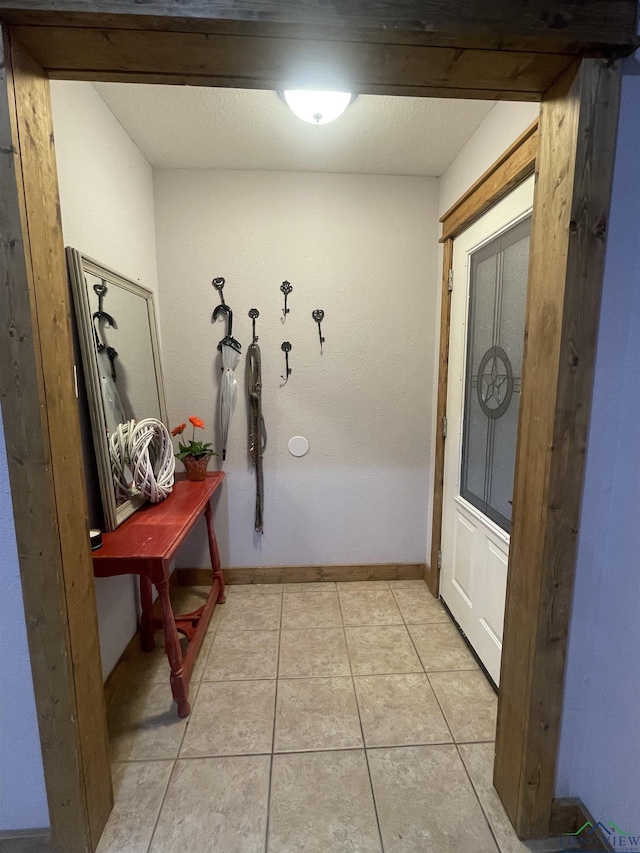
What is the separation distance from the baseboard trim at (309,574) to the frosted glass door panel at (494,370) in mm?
873

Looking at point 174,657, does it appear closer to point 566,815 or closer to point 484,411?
point 566,815

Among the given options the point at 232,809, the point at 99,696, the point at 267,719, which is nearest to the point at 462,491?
the point at 267,719

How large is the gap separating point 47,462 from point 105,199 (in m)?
1.38

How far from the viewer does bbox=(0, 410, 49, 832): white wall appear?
3.34ft

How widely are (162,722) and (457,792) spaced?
118cm

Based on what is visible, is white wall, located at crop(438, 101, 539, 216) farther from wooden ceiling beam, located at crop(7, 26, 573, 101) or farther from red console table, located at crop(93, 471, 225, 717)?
red console table, located at crop(93, 471, 225, 717)

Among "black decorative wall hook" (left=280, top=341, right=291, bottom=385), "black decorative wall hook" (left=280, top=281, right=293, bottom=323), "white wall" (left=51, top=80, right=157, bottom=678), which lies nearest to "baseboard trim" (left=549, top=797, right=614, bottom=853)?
"white wall" (left=51, top=80, right=157, bottom=678)

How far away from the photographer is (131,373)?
191 cm

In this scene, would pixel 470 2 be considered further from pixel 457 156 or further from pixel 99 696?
pixel 99 696

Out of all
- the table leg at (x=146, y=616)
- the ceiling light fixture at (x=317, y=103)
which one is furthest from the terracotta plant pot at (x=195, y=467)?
the ceiling light fixture at (x=317, y=103)

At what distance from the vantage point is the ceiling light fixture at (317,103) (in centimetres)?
160

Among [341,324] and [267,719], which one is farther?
[341,324]

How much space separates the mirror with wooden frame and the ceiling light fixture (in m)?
1.09

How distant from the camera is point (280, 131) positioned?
1.91 m
